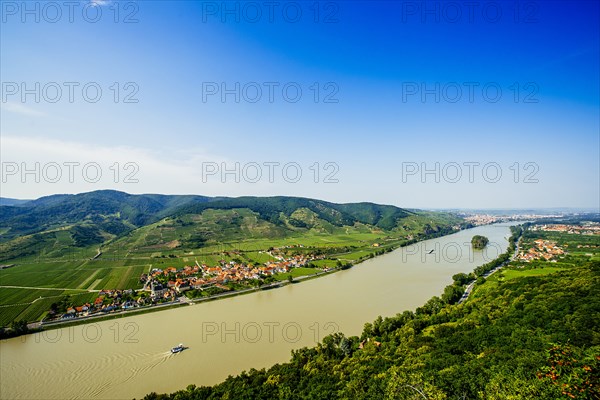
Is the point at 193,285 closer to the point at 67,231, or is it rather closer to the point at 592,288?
the point at 592,288

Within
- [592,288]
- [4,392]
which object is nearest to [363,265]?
[592,288]

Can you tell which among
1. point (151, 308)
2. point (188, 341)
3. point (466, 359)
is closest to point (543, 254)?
point (466, 359)

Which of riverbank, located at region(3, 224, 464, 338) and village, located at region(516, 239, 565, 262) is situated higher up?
village, located at region(516, 239, 565, 262)

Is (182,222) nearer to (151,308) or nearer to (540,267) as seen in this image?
(151,308)

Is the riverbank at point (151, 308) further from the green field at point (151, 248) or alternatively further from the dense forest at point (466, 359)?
the dense forest at point (466, 359)

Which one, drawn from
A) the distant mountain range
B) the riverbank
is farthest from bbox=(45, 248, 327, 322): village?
the distant mountain range

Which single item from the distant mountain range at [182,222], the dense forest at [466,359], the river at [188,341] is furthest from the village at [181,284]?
the distant mountain range at [182,222]

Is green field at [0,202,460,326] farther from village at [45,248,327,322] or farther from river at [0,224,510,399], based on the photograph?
river at [0,224,510,399]
